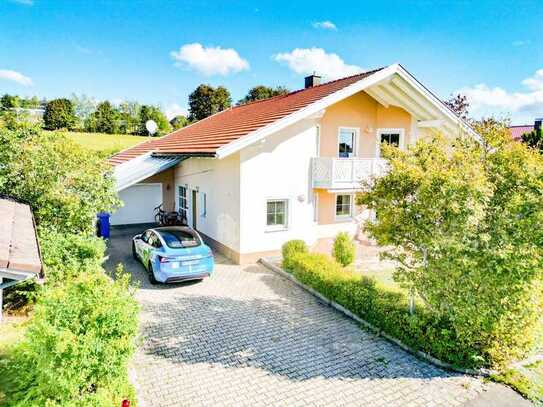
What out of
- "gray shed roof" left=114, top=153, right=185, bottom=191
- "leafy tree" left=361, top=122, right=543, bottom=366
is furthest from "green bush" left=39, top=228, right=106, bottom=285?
"leafy tree" left=361, top=122, right=543, bottom=366

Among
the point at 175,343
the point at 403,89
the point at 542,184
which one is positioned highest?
the point at 403,89

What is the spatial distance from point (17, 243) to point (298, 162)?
11.7 metres

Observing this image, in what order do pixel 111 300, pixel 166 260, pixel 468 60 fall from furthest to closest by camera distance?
pixel 468 60
pixel 166 260
pixel 111 300

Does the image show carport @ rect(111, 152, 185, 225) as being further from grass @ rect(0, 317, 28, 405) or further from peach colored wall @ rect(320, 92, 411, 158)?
grass @ rect(0, 317, 28, 405)

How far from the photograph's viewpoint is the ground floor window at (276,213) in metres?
16.4

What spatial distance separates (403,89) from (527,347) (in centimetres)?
1267

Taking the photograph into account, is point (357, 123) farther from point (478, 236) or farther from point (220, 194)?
point (478, 236)

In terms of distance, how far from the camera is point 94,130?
192 feet

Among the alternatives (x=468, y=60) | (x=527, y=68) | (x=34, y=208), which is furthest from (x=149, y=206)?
(x=527, y=68)

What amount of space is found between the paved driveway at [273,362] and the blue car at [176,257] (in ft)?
2.51

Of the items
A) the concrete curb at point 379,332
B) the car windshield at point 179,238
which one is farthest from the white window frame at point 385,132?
the car windshield at point 179,238

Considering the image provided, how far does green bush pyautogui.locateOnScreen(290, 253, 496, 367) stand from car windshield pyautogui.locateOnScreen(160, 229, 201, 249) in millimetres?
4125

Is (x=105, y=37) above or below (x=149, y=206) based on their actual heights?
above

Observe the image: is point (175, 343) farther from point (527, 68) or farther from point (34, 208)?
point (527, 68)
